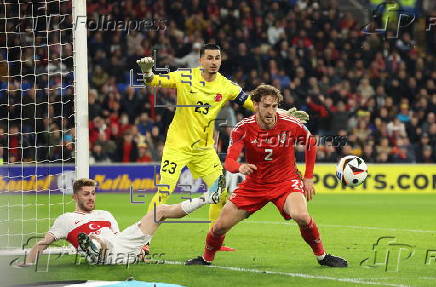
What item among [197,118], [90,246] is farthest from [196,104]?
[90,246]

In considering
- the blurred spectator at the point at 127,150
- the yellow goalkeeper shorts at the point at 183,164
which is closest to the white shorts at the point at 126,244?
the yellow goalkeeper shorts at the point at 183,164

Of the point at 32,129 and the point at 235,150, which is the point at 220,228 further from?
the point at 32,129

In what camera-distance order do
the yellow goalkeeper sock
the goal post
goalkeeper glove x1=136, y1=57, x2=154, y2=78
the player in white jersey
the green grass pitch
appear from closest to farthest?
1. the green grass pitch
2. the player in white jersey
3. goalkeeper glove x1=136, y1=57, x2=154, y2=78
4. the goal post
5. the yellow goalkeeper sock

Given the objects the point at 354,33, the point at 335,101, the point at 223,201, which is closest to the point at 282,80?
the point at 335,101

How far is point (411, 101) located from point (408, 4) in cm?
417

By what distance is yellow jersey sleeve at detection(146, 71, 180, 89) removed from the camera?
31.8ft

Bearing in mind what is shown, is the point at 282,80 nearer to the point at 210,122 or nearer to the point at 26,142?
the point at 26,142

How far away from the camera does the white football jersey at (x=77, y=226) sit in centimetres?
897

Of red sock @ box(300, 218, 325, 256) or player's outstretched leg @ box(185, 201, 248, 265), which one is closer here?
red sock @ box(300, 218, 325, 256)

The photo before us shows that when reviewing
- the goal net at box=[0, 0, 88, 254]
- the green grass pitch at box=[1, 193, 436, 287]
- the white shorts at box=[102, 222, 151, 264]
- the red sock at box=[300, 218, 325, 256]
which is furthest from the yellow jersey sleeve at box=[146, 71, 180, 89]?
the red sock at box=[300, 218, 325, 256]

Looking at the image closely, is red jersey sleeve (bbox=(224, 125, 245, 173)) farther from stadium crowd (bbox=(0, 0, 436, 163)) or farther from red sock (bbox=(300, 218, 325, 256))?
stadium crowd (bbox=(0, 0, 436, 163))

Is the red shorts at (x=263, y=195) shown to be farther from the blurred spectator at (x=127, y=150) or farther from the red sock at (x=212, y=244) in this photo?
the blurred spectator at (x=127, y=150)

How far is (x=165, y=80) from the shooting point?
9867mm

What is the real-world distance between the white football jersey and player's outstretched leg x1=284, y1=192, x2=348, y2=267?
1.73 meters
